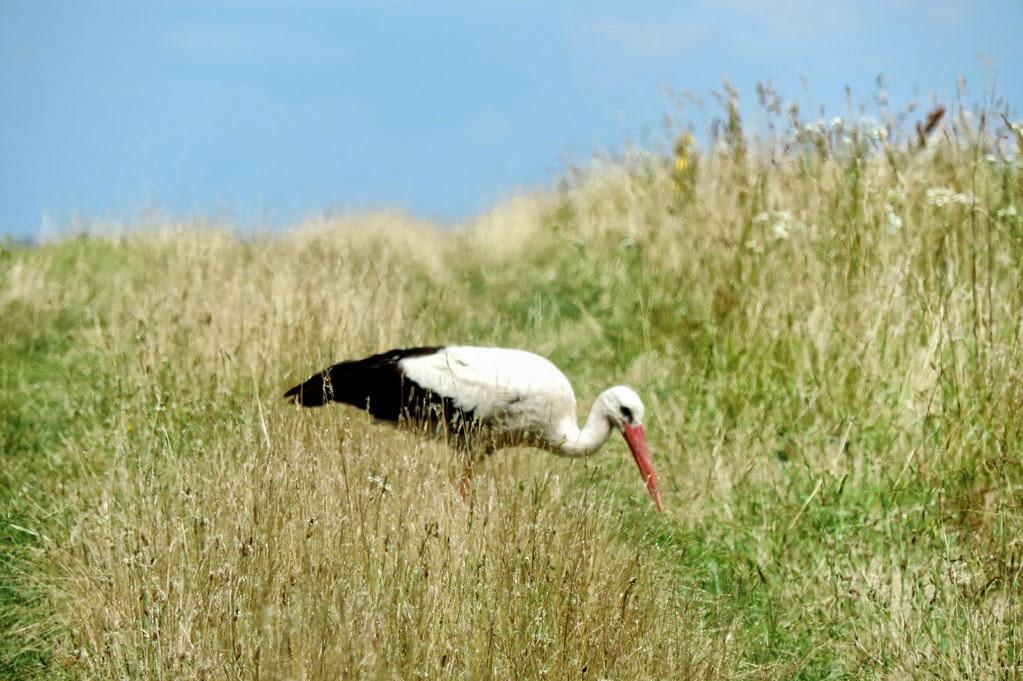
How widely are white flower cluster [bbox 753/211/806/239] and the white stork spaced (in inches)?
77.2

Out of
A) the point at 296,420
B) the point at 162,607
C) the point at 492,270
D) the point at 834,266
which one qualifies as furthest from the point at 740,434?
the point at 492,270

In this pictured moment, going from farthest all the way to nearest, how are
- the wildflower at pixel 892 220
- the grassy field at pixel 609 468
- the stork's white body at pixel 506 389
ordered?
the wildflower at pixel 892 220, the stork's white body at pixel 506 389, the grassy field at pixel 609 468

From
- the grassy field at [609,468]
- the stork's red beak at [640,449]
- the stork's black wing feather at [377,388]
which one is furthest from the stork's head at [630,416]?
the stork's black wing feather at [377,388]

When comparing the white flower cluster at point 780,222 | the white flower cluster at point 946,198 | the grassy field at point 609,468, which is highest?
the white flower cluster at point 946,198

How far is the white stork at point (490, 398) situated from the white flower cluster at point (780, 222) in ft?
6.43

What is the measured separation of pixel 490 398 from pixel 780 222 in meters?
2.90

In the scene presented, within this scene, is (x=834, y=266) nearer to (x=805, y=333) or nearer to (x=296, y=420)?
(x=805, y=333)

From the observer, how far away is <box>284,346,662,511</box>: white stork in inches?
200

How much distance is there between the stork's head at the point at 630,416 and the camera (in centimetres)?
512

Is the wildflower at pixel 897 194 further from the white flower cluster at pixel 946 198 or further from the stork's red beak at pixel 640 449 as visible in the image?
the stork's red beak at pixel 640 449

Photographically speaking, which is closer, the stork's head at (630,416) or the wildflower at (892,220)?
the stork's head at (630,416)

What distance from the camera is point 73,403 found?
6773 mm

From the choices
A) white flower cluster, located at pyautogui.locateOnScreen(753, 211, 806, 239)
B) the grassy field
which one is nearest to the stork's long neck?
the grassy field

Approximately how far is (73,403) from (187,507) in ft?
9.64
